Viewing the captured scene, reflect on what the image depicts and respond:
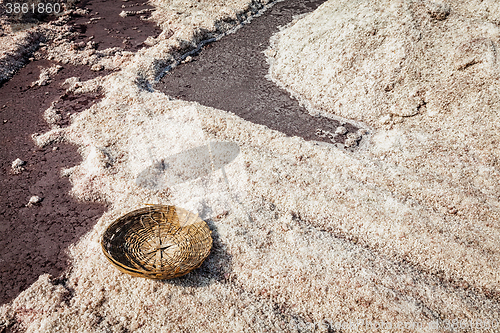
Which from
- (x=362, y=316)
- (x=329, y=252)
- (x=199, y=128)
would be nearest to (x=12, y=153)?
(x=199, y=128)

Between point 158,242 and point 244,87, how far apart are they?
3.34m

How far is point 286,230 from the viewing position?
3.28 meters

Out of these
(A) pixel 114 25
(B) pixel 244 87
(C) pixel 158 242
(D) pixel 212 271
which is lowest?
(D) pixel 212 271

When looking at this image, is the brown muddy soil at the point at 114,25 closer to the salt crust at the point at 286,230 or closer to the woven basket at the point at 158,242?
the salt crust at the point at 286,230

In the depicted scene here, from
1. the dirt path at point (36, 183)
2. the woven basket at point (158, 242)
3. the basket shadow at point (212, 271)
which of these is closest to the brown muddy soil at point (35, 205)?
the dirt path at point (36, 183)

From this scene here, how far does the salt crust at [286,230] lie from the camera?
266 cm

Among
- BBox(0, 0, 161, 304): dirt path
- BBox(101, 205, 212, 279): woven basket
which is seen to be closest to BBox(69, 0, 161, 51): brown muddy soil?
BBox(0, 0, 161, 304): dirt path

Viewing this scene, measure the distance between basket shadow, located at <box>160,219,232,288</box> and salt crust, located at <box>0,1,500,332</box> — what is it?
0.04 feet

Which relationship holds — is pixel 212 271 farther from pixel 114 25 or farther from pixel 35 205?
pixel 114 25

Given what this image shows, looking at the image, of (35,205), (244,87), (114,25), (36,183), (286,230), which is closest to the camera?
(286,230)

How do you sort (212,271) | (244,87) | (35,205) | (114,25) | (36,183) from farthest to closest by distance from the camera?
(114,25), (244,87), (36,183), (35,205), (212,271)

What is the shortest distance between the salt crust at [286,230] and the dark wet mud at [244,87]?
454mm

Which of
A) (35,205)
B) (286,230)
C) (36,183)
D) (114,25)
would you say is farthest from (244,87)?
(114,25)

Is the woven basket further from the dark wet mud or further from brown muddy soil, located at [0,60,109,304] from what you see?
the dark wet mud
